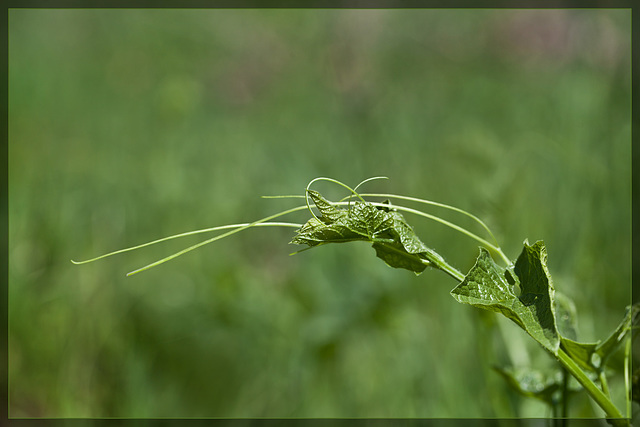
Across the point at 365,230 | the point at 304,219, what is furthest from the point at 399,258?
the point at 304,219

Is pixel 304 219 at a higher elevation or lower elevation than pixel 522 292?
lower

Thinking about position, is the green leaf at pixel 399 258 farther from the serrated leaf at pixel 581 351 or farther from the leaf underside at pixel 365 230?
the serrated leaf at pixel 581 351

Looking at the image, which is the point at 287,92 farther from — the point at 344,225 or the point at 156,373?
the point at 344,225

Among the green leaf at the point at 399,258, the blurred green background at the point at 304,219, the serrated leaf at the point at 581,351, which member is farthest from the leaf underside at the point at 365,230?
the blurred green background at the point at 304,219

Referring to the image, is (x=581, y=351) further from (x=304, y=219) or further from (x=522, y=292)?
(x=304, y=219)

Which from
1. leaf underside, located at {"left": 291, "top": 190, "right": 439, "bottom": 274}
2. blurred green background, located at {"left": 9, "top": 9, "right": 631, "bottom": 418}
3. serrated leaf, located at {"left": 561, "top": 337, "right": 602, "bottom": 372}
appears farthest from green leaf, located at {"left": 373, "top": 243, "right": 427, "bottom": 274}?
blurred green background, located at {"left": 9, "top": 9, "right": 631, "bottom": 418}

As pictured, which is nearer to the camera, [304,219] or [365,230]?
[365,230]
